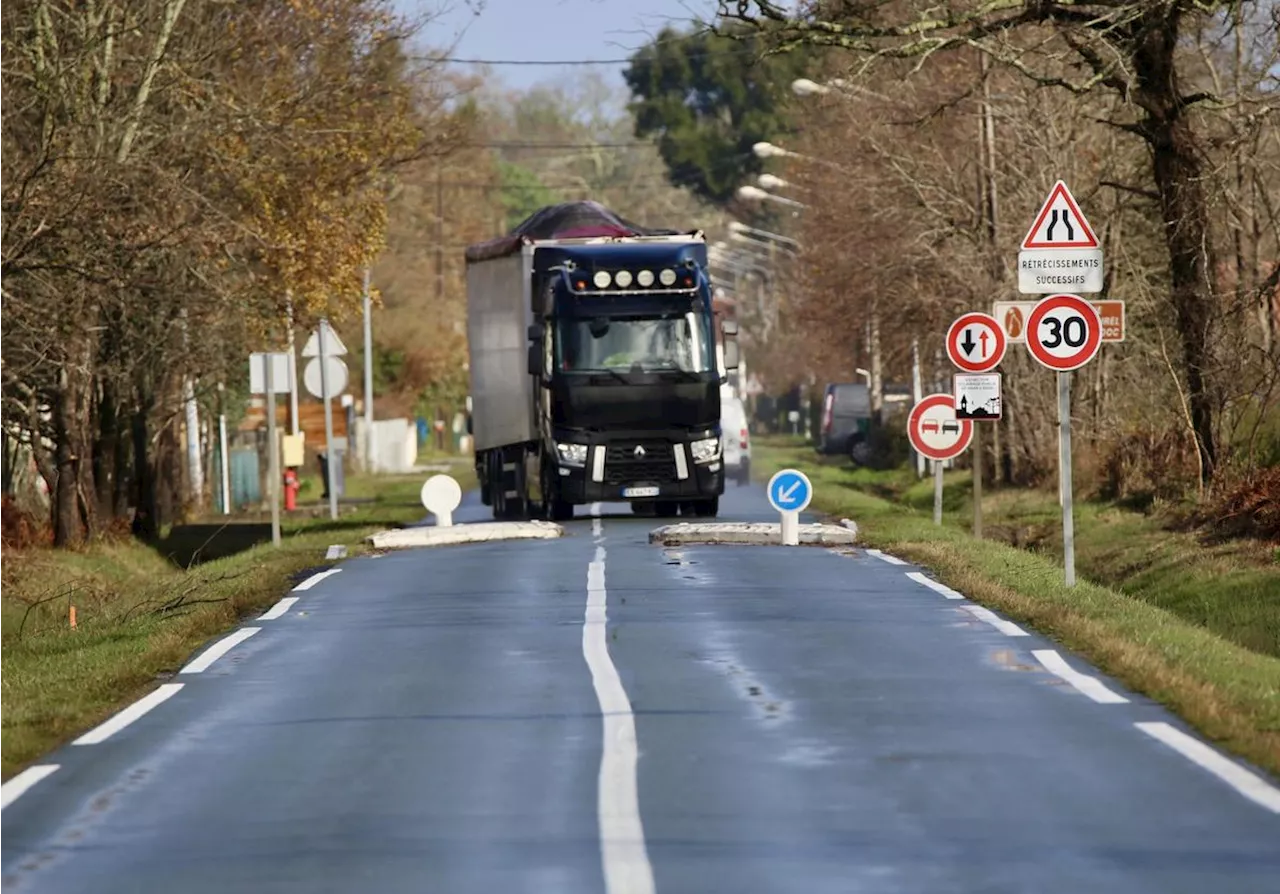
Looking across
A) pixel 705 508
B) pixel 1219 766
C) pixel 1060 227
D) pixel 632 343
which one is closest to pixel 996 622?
pixel 1060 227

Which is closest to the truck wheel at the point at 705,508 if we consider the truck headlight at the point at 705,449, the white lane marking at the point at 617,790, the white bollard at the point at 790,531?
the truck headlight at the point at 705,449

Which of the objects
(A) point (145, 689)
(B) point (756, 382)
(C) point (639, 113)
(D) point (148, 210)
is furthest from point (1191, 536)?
(B) point (756, 382)

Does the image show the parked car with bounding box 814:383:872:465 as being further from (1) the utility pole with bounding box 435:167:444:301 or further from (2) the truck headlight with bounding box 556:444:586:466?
(2) the truck headlight with bounding box 556:444:586:466

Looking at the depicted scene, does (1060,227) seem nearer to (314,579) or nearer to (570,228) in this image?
(314,579)

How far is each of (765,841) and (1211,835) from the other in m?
1.57

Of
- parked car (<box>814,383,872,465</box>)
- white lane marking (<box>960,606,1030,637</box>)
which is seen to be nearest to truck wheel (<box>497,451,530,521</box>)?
white lane marking (<box>960,606,1030,637</box>)

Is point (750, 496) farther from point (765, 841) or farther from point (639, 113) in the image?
point (639, 113)

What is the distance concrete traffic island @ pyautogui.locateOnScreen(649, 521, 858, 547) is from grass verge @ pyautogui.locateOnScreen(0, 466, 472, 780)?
12.5 feet

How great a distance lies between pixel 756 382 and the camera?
4459 inches

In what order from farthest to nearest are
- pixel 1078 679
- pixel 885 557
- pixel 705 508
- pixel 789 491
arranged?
pixel 705 508
pixel 789 491
pixel 885 557
pixel 1078 679

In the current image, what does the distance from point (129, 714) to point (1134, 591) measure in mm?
15037

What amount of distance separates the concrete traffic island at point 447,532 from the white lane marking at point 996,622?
39.5ft

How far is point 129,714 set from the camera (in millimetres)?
13594

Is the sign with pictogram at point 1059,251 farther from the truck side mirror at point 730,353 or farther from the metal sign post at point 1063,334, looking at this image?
the truck side mirror at point 730,353
